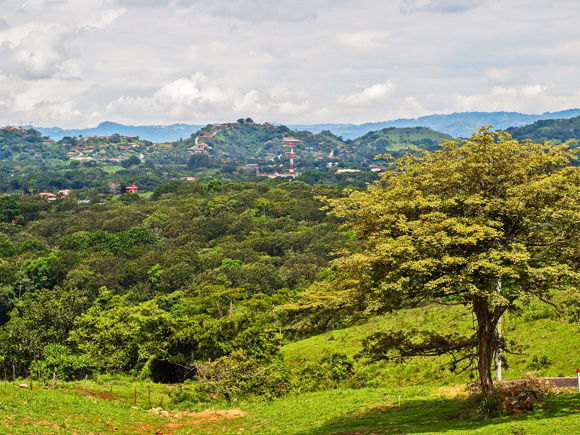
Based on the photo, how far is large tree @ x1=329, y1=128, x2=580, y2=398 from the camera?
39.7 ft

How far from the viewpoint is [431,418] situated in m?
14.5

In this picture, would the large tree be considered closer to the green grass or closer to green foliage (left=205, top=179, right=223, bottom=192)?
the green grass

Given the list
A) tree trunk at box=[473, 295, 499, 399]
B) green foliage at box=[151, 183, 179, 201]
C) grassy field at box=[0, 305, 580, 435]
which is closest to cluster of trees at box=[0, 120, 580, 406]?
tree trunk at box=[473, 295, 499, 399]

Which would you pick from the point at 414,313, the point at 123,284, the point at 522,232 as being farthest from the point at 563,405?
the point at 123,284

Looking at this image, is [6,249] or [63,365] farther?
[6,249]

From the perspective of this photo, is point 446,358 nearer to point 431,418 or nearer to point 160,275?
point 431,418

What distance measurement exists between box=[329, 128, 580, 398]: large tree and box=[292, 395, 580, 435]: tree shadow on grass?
1.11 metres

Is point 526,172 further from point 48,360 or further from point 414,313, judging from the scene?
point 48,360

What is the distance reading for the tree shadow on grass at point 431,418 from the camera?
12531 millimetres

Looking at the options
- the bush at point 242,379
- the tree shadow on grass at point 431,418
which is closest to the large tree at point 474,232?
the tree shadow on grass at point 431,418

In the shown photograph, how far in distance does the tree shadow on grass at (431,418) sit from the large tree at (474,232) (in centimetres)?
111

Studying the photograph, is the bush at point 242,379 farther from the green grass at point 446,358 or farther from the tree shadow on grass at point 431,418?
the tree shadow on grass at point 431,418

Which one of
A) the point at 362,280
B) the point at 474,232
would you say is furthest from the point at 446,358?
the point at 474,232

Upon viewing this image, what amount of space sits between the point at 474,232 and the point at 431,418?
571cm
